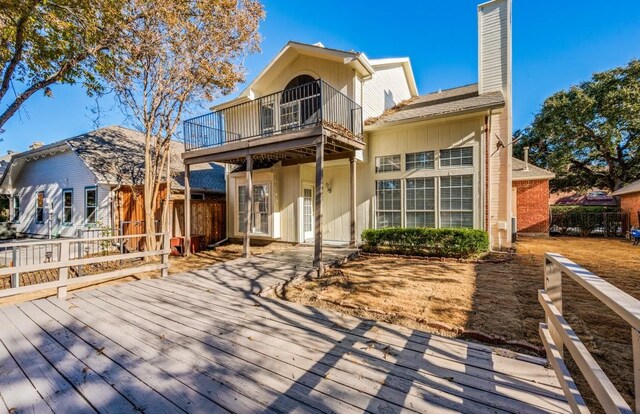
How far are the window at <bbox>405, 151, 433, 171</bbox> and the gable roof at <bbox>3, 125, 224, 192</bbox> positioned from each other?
9490 millimetres

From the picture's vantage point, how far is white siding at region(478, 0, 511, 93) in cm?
905

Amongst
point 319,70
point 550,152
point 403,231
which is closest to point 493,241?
point 403,231

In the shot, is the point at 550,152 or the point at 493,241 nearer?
the point at 493,241

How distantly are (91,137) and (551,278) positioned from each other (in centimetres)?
1810

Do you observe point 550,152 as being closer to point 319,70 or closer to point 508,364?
point 319,70

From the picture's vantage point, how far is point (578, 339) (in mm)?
1773

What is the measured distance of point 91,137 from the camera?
1387 cm

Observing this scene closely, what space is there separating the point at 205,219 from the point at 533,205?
1666cm

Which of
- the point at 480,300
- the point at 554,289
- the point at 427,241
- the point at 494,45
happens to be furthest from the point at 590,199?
the point at 554,289

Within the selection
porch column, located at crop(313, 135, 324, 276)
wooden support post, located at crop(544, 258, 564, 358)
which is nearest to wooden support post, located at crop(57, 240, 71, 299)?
porch column, located at crop(313, 135, 324, 276)

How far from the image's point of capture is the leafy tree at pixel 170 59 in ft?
27.2

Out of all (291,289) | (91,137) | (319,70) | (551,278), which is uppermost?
(319,70)

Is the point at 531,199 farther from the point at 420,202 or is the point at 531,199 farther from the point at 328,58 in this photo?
the point at 328,58

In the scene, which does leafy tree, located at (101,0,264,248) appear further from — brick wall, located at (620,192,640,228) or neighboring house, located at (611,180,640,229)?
brick wall, located at (620,192,640,228)
